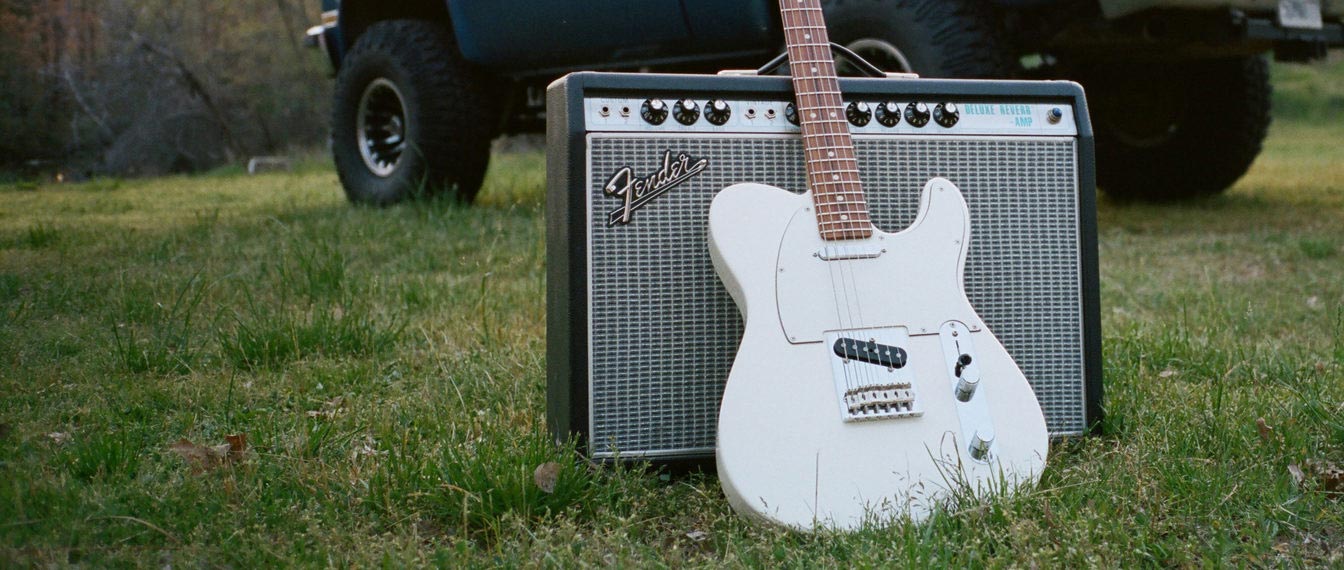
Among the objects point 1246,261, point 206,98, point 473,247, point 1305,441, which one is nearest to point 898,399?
point 1305,441

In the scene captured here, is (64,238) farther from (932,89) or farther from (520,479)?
(932,89)

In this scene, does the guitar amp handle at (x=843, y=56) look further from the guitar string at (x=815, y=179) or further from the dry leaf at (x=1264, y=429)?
the dry leaf at (x=1264, y=429)

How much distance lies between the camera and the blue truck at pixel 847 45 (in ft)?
12.1

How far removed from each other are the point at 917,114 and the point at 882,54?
1.97m

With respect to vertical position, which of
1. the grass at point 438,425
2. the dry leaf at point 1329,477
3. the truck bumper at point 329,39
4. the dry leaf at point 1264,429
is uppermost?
the truck bumper at point 329,39

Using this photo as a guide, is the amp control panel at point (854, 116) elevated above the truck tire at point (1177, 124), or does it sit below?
above

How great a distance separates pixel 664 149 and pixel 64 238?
7.64 feet

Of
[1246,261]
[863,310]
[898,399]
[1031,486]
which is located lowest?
[1246,261]

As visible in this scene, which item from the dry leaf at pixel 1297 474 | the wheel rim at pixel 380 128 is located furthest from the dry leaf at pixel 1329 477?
the wheel rim at pixel 380 128

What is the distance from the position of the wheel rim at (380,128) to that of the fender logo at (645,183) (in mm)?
3356

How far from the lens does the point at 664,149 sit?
1.68 metres

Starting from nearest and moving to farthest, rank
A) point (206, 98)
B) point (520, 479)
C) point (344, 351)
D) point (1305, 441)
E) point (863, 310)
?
point (520, 479) < point (863, 310) < point (1305, 441) < point (344, 351) < point (206, 98)

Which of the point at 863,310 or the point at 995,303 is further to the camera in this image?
the point at 995,303

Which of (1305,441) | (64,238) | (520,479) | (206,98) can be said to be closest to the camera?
(520,479)
